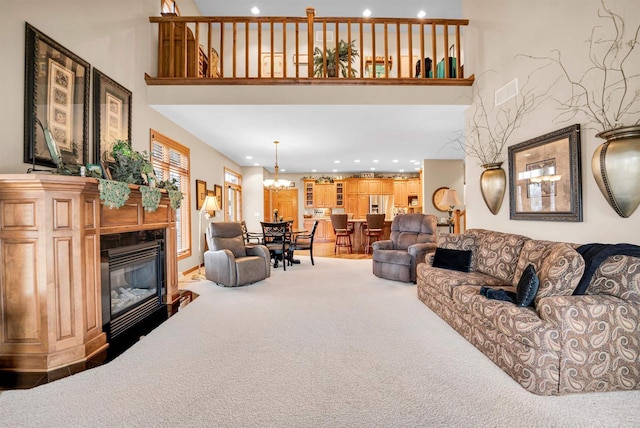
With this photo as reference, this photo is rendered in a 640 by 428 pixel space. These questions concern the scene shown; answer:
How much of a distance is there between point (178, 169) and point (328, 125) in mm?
2732

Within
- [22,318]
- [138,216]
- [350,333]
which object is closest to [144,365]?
[22,318]

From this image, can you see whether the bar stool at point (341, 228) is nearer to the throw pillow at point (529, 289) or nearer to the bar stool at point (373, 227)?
the bar stool at point (373, 227)

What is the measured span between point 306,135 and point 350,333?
3967mm

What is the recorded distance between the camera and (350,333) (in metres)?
2.72

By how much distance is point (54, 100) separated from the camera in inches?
99.5

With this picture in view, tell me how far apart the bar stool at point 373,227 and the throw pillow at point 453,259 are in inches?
150

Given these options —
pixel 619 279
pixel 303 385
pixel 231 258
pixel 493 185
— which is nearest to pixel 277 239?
pixel 231 258

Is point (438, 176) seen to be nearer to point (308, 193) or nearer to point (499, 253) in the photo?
point (308, 193)

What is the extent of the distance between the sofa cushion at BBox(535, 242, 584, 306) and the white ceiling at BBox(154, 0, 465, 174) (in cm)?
283

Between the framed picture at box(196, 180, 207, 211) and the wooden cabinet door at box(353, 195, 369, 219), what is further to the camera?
the wooden cabinet door at box(353, 195, 369, 219)

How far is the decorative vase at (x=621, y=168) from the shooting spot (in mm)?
1913

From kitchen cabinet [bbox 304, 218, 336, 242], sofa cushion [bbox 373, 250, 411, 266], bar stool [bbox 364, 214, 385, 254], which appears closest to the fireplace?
sofa cushion [bbox 373, 250, 411, 266]

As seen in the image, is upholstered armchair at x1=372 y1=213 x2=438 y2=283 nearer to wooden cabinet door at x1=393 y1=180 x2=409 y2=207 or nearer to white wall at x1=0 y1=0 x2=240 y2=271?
white wall at x1=0 y1=0 x2=240 y2=271

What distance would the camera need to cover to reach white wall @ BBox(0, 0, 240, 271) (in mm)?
2170
